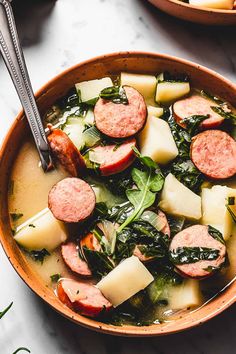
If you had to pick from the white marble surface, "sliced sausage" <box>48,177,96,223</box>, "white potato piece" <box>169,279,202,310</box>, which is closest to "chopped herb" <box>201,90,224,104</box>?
the white marble surface

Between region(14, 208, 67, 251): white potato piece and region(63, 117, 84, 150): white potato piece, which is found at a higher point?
region(63, 117, 84, 150): white potato piece

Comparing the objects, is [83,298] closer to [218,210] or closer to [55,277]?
[55,277]

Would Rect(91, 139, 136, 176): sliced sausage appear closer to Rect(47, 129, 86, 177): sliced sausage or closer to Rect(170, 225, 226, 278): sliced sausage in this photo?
Rect(47, 129, 86, 177): sliced sausage

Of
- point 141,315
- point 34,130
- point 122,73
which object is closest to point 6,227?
point 34,130

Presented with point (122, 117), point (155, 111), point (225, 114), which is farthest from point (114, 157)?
point (225, 114)

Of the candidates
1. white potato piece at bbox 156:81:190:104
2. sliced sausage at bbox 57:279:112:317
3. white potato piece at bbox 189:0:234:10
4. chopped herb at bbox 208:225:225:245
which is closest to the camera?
sliced sausage at bbox 57:279:112:317

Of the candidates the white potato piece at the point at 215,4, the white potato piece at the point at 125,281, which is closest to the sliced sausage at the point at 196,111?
the white potato piece at the point at 215,4
